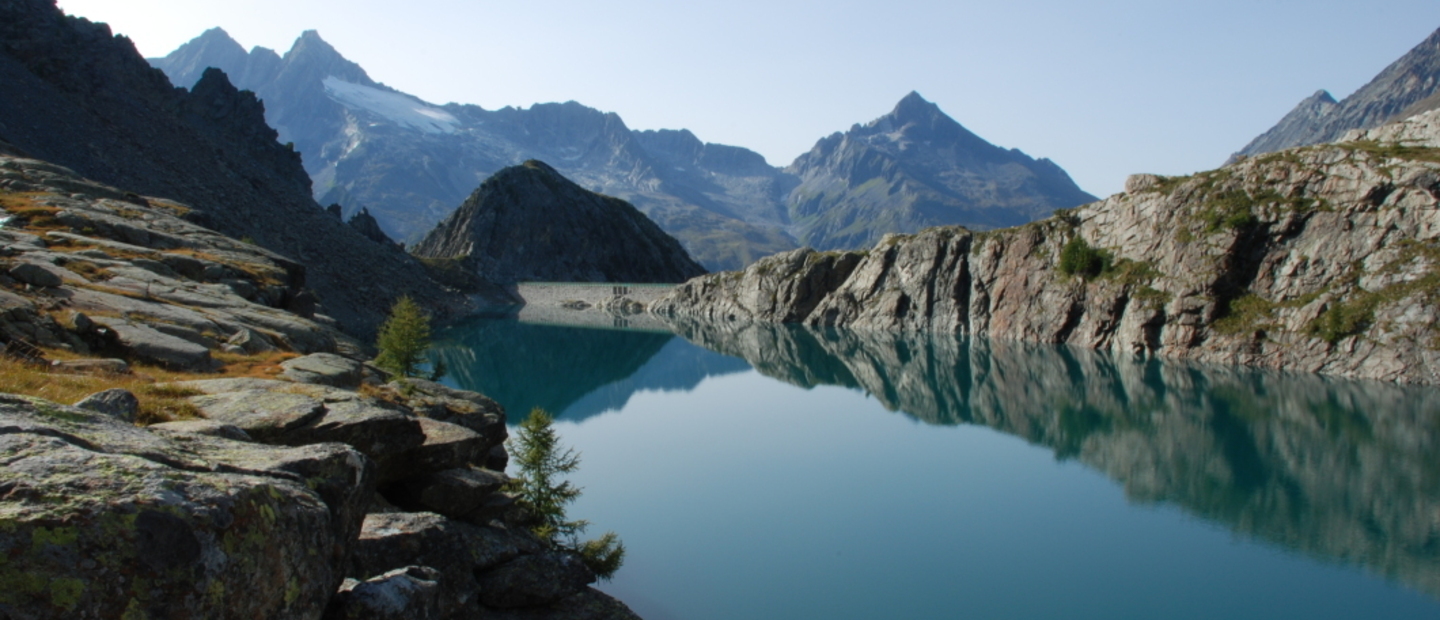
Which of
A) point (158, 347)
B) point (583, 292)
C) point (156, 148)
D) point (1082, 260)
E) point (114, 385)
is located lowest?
point (114, 385)

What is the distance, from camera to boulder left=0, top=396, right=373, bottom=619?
602cm

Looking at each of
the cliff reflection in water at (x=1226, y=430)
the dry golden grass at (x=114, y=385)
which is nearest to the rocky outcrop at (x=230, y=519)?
the dry golden grass at (x=114, y=385)

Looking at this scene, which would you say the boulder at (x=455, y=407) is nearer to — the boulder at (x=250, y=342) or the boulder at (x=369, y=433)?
the boulder at (x=250, y=342)

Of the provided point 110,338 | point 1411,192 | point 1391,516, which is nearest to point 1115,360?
point 1411,192

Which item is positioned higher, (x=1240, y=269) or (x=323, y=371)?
(x=1240, y=269)

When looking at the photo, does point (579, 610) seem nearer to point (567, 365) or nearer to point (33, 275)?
point (33, 275)

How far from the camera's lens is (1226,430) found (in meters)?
39.1

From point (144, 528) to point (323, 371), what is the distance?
15.4m

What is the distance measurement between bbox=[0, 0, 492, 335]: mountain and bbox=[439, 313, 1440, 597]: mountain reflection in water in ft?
52.7

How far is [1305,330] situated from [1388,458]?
27.7m

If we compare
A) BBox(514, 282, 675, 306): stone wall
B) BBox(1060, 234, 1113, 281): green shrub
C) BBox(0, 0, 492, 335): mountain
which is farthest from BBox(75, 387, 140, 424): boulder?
BBox(514, 282, 675, 306): stone wall

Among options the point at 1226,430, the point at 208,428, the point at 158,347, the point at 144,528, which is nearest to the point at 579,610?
the point at 208,428

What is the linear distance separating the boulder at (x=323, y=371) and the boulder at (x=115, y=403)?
23.1ft

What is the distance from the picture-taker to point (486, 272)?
6654 inches
